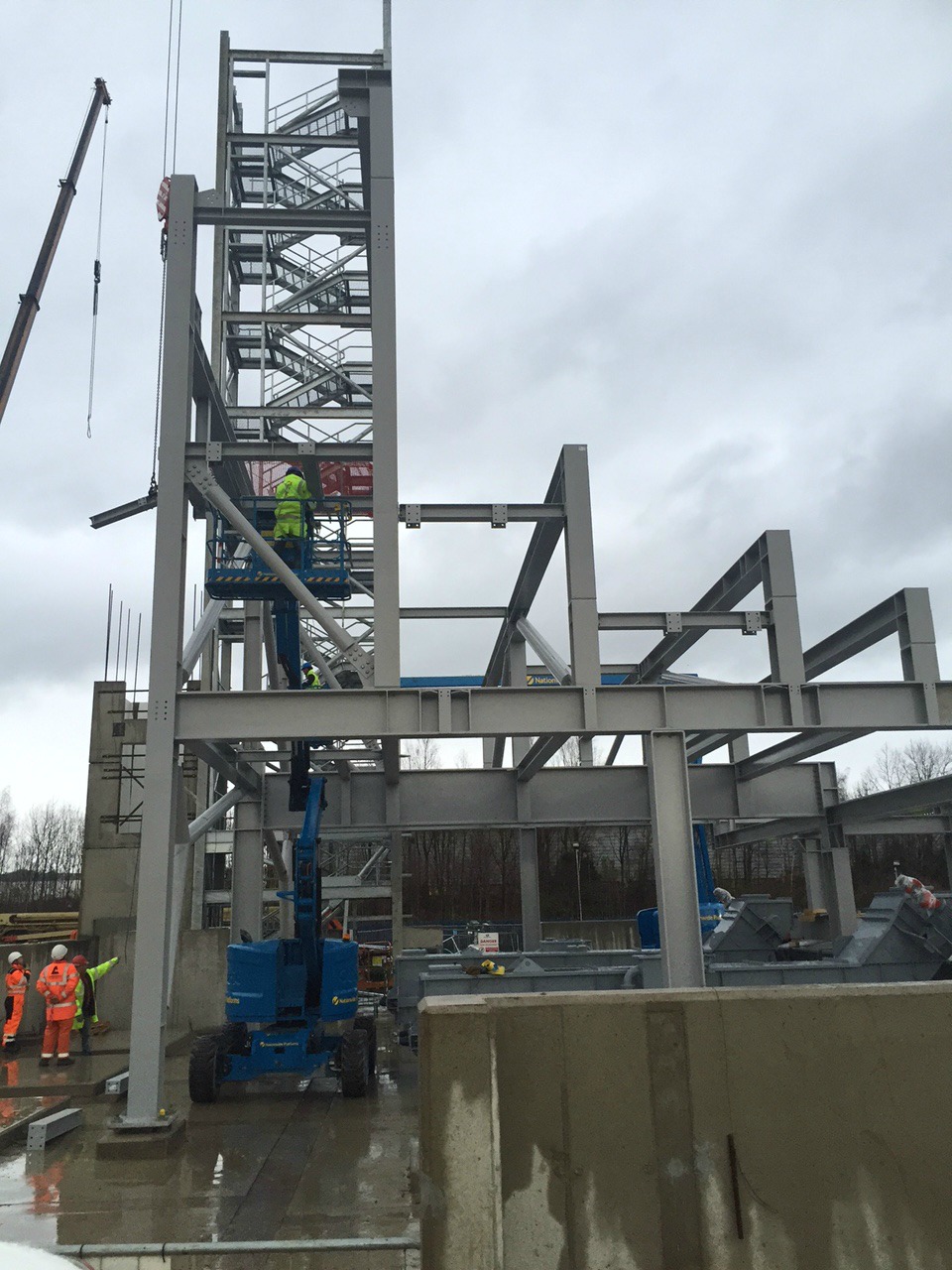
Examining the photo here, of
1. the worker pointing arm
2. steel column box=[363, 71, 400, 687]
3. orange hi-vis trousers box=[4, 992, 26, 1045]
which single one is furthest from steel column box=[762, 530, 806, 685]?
orange hi-vis trousers box=[4, 992, 26, 1045]

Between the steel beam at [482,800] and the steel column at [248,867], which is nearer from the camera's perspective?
the steel column at [248,867]

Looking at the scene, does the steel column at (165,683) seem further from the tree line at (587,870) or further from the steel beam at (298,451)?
the tree line at (587,870)

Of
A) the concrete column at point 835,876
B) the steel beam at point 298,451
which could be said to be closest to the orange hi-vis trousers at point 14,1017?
the steel beam at point 298,451

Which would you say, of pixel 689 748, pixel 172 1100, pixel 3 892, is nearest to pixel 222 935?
pixel 172 1100

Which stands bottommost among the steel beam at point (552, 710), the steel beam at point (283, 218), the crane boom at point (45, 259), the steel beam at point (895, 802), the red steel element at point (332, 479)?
the steel beam at point (895, 802)

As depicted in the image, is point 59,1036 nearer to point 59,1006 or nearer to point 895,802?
point 59,1006

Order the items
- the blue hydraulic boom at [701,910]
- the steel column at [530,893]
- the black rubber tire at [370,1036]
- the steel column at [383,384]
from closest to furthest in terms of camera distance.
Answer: the steel column at [383,384] → the black rubber tire at [370,1036] → the blue hydraulic boom at [701,910] → the steel column at [530,893]

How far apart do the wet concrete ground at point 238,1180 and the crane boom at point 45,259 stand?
54.3ft

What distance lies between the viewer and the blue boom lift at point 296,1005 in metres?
12.0

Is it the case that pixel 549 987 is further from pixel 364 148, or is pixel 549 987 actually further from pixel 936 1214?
pixel 364 148

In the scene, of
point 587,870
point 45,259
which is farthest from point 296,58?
point 587,870

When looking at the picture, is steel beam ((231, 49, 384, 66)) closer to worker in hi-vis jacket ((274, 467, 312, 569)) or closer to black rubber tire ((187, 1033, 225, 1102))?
worker in hi-vis jacket ((274, 467, 312, 569))

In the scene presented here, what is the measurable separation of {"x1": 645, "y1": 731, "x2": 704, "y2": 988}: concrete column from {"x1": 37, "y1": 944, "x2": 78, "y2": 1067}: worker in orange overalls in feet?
29.8

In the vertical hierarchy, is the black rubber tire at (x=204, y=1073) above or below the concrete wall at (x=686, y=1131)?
below
